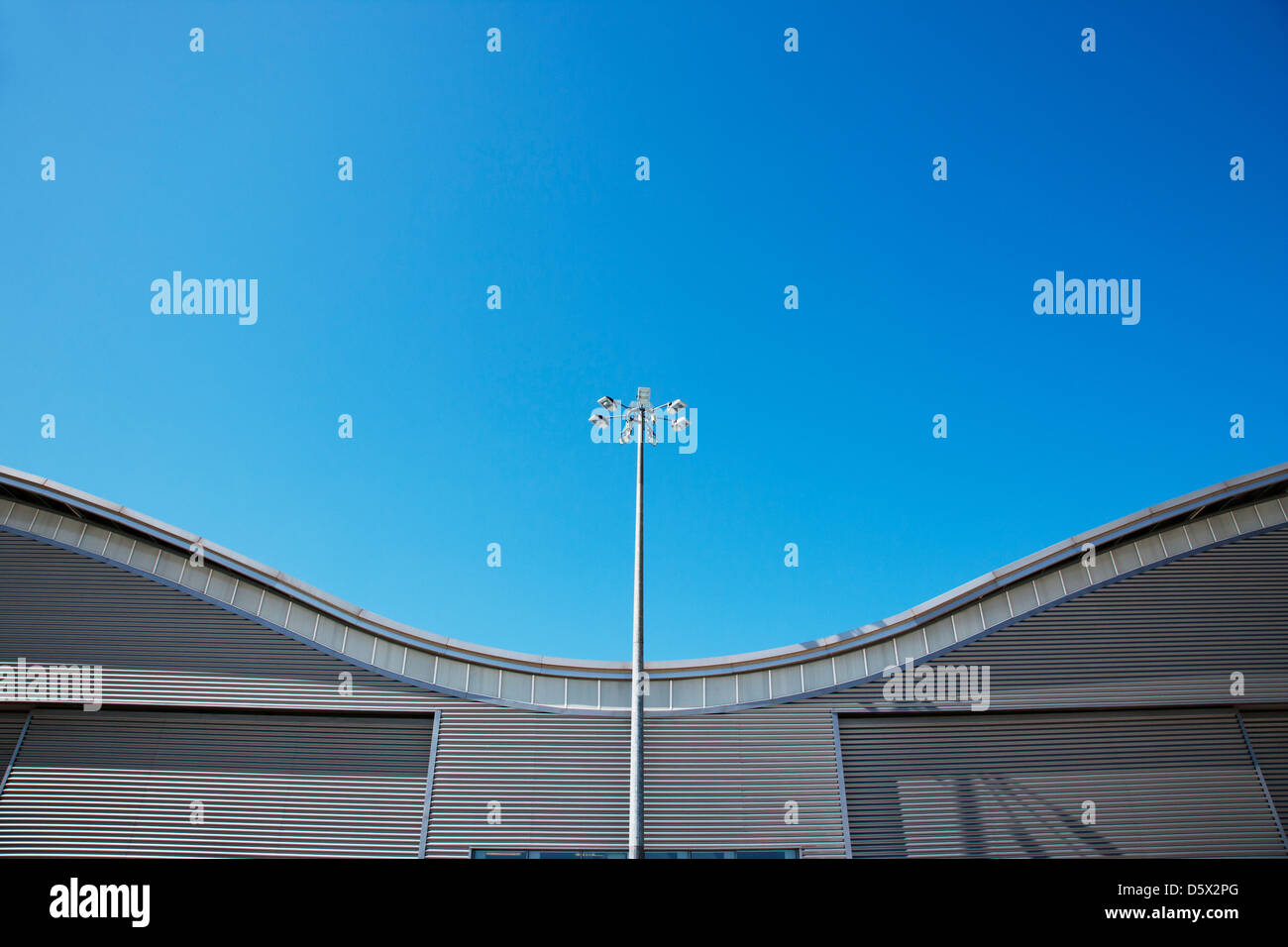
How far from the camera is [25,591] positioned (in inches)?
899

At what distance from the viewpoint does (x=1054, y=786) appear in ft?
70.4

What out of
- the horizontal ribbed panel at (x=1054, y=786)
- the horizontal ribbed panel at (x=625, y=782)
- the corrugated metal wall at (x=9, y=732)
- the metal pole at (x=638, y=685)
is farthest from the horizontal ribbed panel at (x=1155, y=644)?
the corrugated metal wall at (x=9, y=732)

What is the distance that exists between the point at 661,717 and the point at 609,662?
208 cm

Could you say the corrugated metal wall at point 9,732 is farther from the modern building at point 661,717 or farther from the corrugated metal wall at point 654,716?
the corrugated metal wall at point 654,716

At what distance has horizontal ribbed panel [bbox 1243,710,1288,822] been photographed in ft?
70.7

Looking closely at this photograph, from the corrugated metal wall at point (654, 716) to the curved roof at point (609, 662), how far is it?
41 cm

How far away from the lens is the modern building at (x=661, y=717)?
20.9 m

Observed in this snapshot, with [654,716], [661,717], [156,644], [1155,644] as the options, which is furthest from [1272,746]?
[156,644]

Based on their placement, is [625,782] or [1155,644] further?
[1155,644]

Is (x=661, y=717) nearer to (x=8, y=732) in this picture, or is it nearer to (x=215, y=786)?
(x=215, y=786)

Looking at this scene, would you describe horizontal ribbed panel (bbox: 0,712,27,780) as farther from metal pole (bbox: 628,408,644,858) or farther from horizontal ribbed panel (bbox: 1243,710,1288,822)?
horizontal ribbed panel (bbox: 1243,710,1288,822)
